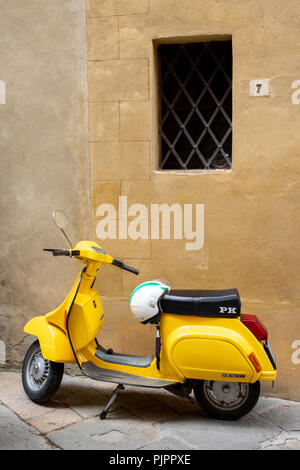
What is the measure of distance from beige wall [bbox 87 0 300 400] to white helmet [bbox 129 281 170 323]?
78 centimetres

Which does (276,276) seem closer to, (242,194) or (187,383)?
(242,194)

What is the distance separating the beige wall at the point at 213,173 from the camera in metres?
4.29

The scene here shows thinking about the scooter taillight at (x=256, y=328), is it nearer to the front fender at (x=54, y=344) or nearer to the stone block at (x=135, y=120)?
the front fender at (x=54, y=344)

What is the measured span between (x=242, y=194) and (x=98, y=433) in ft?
7.36

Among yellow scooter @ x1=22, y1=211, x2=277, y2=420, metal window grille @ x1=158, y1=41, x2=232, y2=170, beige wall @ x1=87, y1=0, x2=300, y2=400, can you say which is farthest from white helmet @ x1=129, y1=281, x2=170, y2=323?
metal window grille @ x1=158, y1=41, x2=232, y2=170

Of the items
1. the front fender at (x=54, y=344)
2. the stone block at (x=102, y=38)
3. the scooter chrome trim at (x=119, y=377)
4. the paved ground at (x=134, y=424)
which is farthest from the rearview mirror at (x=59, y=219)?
the stone block at (x=102, y=38)

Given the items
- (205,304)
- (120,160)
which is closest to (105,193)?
(120,160)

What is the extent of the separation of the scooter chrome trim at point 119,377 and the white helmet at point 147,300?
1.47ft

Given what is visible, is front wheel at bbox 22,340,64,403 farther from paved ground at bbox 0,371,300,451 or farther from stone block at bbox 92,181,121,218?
stone block at bbox 92,181,121,218

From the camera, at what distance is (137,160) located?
463cm

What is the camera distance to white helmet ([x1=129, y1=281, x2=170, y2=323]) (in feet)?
12.4

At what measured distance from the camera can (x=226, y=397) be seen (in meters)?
3.85
